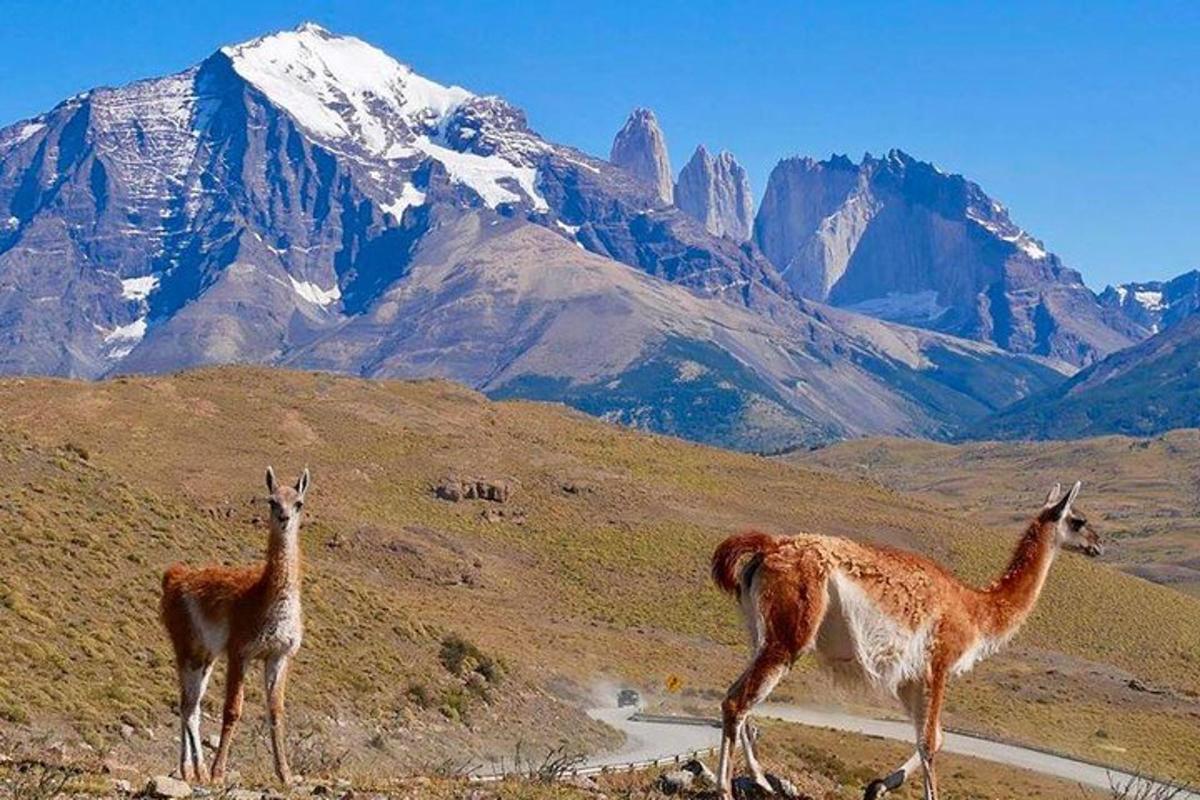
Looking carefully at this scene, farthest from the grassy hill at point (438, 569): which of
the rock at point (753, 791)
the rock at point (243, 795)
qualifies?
the rock at point (243, 795)

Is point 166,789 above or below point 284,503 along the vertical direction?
below

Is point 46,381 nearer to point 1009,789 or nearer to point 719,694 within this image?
point 719,694

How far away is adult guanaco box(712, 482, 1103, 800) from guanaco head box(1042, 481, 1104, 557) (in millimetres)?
451

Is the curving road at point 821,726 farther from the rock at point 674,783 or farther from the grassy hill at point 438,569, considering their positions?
the rock at point 674,783

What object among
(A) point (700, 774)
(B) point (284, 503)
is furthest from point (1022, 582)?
(B) point (284, 503)

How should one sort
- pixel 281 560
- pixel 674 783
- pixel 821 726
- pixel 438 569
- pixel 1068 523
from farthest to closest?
pixel 438 569 → pixel 821 726 → pixel 674 783 → pixel 1068 523 → pixel 281 560

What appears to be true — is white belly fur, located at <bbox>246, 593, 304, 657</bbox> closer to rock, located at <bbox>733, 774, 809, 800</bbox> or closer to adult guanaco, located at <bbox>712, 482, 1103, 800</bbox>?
adult guanaco, located at <bbox>712, 482, 1103, 800</bbox>

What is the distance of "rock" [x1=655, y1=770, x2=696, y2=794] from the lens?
1585cm

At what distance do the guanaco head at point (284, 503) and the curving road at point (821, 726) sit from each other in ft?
85.1

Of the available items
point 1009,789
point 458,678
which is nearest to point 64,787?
point 458,678

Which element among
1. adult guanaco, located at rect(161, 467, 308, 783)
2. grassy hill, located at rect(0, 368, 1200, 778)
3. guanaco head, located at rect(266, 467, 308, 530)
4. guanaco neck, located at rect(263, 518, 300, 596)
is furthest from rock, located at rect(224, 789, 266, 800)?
grassy hill, located at rect(0, 368, 1200, 778)

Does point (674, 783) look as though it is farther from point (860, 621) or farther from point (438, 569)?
point (438, 569)

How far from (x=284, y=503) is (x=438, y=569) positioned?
6012cm

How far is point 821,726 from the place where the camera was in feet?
158
